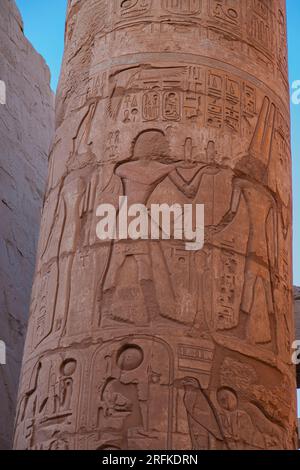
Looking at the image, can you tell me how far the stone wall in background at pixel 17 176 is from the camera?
30.6ft

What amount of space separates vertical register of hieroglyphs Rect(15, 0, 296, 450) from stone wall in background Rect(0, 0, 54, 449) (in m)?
2.66

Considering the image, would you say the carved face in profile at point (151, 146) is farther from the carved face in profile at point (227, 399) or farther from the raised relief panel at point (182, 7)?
the carved face in profile at point (227, 399)

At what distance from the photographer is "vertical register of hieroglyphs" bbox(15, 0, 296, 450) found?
5.79 m

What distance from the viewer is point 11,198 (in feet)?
32.7

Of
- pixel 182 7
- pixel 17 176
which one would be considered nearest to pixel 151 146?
pixel 182 7

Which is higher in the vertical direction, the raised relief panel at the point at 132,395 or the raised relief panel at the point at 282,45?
the raised relief panel at the point at 282,45

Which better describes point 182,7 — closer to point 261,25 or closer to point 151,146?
point 261,25

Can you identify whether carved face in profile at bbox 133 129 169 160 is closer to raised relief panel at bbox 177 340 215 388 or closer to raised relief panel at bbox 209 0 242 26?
raised relief panel at bbox 209 0 242 26

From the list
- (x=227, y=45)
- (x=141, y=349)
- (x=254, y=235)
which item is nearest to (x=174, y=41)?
(x=227, y=45)

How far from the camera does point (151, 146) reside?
21.3 feet

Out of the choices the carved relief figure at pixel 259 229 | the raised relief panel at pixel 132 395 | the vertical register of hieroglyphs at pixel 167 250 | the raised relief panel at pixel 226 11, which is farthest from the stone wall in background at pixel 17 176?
the raised relief panel at pixel 226 11

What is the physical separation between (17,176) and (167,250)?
171 inches

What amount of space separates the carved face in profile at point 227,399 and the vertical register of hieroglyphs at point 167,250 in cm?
2

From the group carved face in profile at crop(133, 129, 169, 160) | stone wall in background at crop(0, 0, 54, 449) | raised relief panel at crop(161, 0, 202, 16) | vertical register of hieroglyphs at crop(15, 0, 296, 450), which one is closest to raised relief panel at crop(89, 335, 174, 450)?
vertical register of hieroglyphs at crop(15, 0, 296, 450)
